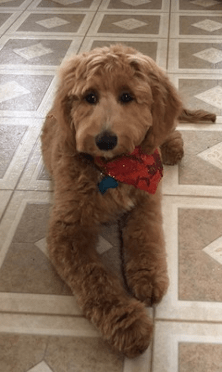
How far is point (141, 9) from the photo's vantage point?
3.63m

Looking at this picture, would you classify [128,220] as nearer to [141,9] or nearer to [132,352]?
[132,352]

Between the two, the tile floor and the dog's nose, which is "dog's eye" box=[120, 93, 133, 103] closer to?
the dog's nose

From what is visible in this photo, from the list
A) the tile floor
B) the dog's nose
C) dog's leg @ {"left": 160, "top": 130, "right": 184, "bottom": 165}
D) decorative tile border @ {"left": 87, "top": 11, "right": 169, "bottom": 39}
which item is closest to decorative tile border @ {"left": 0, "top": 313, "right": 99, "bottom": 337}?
the tile floor

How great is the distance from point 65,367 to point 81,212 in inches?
18.7

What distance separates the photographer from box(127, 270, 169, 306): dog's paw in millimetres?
1334

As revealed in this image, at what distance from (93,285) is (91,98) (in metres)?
0.54

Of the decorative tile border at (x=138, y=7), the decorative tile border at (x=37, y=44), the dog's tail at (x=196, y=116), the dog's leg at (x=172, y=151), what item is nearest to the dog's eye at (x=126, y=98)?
the dog's leg at (x=172, y=151)

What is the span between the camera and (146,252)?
4.67 ft

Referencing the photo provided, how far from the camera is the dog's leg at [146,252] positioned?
134 cm

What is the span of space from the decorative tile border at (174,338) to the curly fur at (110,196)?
0.06 metres

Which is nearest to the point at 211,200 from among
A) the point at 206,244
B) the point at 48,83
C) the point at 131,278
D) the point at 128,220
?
the point at 206,244

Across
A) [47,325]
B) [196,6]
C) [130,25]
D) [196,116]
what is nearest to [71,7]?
[130,25]

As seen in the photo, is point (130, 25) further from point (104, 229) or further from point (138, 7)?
point (104, 229)

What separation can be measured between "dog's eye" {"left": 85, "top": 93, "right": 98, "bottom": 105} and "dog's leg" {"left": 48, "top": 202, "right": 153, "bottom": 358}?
33cm
